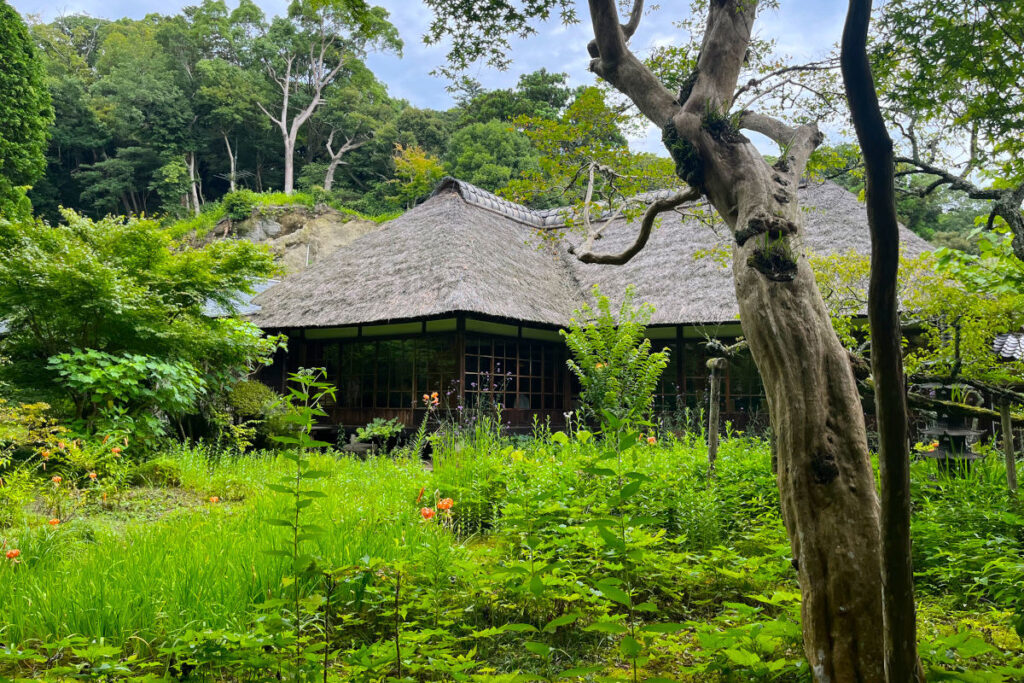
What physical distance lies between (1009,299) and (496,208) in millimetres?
10819

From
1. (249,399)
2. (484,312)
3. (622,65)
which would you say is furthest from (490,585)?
(249,399)

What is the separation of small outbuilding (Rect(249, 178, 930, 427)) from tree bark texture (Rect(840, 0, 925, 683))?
7752 mm

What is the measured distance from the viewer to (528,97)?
22.5 m

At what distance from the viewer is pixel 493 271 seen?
10523 mm

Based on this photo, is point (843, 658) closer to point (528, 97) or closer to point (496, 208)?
point (496, 208)

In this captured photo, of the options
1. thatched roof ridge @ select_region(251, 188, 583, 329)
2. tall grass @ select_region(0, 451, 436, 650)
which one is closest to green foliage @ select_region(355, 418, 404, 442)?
thatched roof ridge @ select_region(251, 188, 583, 329)

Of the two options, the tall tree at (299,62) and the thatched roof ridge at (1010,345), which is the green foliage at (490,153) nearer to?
the tall tree at (299,62)

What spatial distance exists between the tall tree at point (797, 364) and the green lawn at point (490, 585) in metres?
0.20

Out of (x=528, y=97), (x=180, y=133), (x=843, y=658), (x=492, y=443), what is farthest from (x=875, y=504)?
(x=180, y=133)

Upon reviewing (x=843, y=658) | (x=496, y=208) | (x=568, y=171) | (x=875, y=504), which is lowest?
(x=843, y=658)

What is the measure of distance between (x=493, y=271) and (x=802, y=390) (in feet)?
29.3

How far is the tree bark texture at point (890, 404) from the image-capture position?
1149mm

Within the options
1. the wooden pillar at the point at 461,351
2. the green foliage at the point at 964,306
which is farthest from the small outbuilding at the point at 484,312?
the green foliage at the point at 964,306

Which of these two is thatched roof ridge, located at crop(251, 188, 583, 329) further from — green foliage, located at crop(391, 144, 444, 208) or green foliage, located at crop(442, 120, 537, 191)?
green foliage, located at crop(391, 144, 444, 208)
